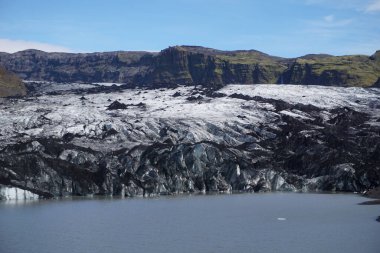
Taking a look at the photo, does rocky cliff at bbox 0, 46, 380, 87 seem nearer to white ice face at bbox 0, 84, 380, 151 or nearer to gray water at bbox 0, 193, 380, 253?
white ice face at bbox 0, 84, 380, 151

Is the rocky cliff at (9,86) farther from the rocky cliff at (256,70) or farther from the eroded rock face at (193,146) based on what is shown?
the eroded rock face at (193,146)

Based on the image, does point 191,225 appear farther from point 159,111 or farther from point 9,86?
point 9,86

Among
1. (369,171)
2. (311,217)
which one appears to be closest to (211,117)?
(369,171)

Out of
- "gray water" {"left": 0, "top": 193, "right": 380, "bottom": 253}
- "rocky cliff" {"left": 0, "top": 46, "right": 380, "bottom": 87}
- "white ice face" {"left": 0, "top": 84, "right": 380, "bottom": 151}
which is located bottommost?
"gray water" {"left": 0, "top": 193, "right": 380, "bottom": 253}

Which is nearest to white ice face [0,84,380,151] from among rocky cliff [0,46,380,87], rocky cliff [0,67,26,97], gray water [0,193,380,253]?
rocky cliff [0,67,26,97]

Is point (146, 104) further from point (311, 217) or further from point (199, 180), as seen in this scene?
point (311, 217)

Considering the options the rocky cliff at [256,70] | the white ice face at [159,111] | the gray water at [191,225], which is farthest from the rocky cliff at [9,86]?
the gray water at [191,225]

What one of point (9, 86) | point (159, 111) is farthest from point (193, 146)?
point (9, 86)
